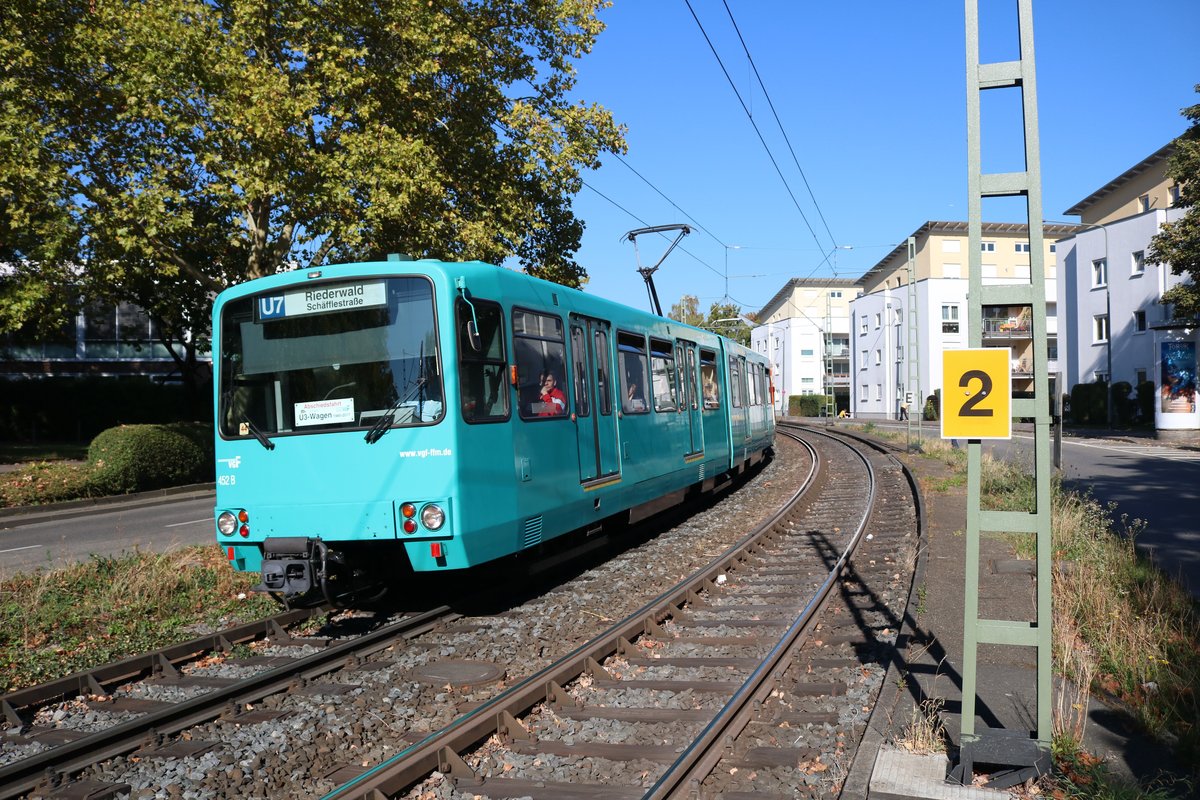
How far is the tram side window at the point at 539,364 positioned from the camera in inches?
333

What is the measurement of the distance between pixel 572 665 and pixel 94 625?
4502 mm

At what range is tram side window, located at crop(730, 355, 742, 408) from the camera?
18.4 meters

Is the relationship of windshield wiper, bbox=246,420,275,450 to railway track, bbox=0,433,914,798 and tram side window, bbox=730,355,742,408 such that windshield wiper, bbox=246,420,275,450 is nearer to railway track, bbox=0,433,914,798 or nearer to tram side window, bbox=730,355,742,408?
railway track, bbox=0,433,914,798

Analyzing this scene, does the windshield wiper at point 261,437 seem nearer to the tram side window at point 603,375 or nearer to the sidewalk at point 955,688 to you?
the tram side window at point 603,375

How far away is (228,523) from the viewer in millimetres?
7973

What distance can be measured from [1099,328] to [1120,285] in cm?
379

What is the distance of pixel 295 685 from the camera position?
625cm


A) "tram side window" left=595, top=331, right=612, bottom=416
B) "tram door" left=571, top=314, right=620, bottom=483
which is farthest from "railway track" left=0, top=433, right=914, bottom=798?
"tram side window" left=595, top=331, right=612, bottom=416

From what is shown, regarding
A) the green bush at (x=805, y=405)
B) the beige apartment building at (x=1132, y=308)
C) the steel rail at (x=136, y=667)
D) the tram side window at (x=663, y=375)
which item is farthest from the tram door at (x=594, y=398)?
the green bush at (x=805, y=405)

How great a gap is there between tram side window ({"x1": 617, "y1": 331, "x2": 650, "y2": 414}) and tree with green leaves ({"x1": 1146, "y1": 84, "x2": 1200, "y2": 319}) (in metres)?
25.5

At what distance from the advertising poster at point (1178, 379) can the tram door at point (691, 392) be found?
2456 centimetres

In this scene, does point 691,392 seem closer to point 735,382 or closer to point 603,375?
point 735,382

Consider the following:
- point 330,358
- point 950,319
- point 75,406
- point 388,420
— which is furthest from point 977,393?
point 950,319

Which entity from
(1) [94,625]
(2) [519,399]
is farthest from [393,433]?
(1) [94,625]
